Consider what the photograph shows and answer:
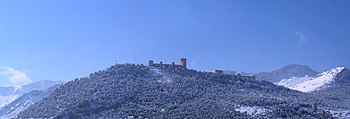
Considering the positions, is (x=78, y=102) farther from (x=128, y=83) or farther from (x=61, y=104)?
(x=128, y=83)

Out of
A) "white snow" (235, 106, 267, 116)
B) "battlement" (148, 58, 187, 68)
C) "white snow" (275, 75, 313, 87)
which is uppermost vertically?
"white snow" (275, 75, 313, 87)

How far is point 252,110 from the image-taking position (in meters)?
72.9

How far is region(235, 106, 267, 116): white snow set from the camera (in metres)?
71.6

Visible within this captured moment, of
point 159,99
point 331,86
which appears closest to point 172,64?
point 159,99

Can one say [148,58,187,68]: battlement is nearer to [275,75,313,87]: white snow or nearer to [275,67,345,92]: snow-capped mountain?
[275,67,345,92]: snow-capped mountain

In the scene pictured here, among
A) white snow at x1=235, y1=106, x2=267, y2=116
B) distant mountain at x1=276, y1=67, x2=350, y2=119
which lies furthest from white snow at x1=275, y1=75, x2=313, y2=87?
white snow at x1=235, y1=106, x2=267, y2=116

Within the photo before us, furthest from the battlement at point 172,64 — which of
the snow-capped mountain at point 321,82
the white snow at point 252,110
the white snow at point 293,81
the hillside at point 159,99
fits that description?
the white snow at point 293,81

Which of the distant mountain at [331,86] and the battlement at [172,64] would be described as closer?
the battlement at [172,64]

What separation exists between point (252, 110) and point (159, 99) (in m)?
13.0

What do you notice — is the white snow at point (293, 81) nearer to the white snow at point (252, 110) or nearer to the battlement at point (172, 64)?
the battlement at point (172, 64)

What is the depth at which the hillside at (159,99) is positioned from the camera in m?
71.2

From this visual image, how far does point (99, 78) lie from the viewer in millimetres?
88688

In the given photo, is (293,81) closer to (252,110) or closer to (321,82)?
(321,82)

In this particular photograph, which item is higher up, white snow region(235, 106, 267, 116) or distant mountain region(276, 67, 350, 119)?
distant mountain region(276, 67, 350, 119)
